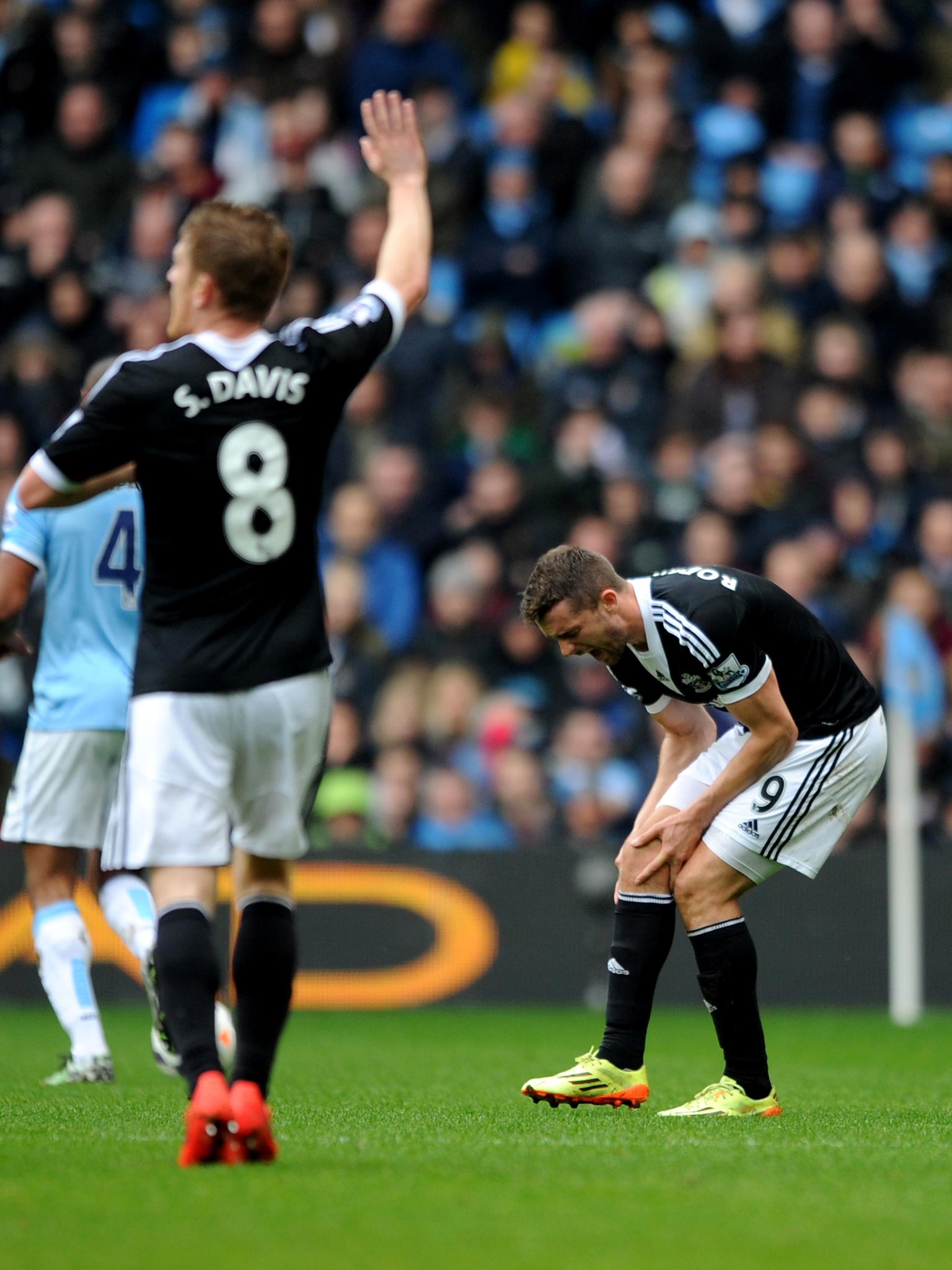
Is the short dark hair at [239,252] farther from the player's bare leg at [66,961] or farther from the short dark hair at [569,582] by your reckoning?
the player's bare leg at [66,961]

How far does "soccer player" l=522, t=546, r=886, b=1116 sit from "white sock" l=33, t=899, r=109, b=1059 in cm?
183

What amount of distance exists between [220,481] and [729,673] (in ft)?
5.78

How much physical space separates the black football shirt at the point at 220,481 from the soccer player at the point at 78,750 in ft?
7.73

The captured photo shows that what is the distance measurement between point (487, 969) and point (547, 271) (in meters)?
5.24

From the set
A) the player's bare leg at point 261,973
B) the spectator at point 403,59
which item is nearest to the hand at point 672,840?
the player's bare leg at point 261,973

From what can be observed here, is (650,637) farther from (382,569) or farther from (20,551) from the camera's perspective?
(382,569)

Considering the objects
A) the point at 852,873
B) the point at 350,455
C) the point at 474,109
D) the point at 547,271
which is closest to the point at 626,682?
the point at 852,873

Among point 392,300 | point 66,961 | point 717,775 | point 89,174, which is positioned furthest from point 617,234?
point 392,300

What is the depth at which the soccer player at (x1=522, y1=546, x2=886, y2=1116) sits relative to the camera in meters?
5.41

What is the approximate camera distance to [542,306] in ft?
44.5

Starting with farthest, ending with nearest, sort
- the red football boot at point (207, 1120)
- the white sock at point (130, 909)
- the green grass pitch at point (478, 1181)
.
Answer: the white sock at point (130, 909) → the red football boot at point (207, 1120) → the green grass pitch at point (478, 1181)

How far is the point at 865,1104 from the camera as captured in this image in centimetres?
591

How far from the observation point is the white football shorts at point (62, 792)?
6.65 m

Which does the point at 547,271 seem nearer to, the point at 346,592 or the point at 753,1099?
the point at 346,592
